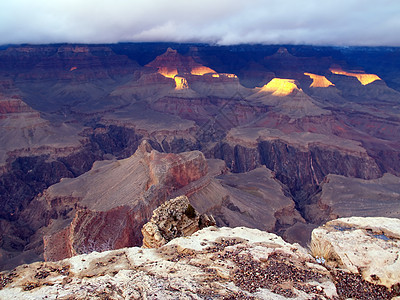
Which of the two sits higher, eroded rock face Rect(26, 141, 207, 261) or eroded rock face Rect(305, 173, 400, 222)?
eroded rock face Rect(26, 141, 207, 261)

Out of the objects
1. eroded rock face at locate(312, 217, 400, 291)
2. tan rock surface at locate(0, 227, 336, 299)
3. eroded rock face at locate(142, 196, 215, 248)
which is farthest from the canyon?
eroded rock face at locate(312, 217, 400, 291)

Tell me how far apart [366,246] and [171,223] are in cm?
1394

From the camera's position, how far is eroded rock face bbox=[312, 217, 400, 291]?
15188 mm

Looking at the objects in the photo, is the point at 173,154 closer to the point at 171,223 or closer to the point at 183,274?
the point at 171,223

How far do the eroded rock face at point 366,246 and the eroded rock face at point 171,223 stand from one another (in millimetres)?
10197

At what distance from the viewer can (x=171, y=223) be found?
24.5 m

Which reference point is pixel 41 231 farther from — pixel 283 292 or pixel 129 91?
pixel 129 91

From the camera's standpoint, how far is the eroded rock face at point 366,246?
15.2 metres

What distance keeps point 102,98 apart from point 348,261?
157315mm

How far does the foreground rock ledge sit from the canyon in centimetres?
1770

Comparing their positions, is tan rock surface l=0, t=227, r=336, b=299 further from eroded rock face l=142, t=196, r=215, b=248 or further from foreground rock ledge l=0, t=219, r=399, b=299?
eroded rock face l=142, t=196, r=215, b=248

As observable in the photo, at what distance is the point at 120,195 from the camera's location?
45.2m

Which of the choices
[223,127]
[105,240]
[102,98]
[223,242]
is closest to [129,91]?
[102,98]

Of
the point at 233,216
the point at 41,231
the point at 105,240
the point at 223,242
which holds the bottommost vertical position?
the point at 41,231
